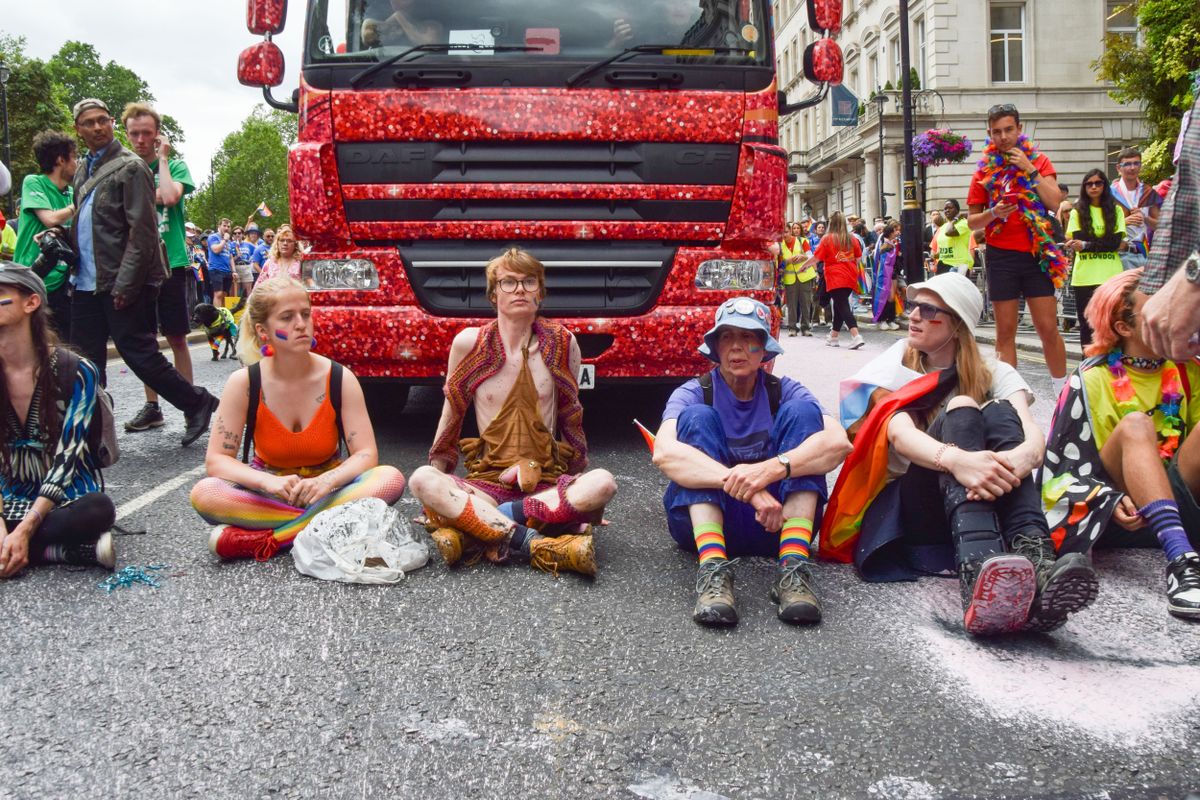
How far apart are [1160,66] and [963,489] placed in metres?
24.7

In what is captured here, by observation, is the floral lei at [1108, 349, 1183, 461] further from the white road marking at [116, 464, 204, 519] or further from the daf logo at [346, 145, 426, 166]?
the white road marking at [116, 464, 204, 519]

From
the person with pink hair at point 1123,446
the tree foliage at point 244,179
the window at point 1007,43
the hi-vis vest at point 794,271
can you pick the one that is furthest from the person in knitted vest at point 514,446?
the tree foliage at point 244,179

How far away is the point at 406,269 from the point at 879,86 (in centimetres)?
4117

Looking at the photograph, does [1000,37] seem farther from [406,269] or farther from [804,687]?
[804,687]

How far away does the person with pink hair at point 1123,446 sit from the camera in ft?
12.9

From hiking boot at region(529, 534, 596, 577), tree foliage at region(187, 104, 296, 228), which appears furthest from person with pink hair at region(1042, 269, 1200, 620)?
tree foliage at region(187, 104, 296, 228)

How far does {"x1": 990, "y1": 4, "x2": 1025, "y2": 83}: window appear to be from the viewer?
39.2 m

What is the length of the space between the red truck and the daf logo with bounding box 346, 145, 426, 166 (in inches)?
0.4

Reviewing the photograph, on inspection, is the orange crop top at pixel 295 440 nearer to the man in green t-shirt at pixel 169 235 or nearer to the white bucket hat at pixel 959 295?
the white bucket hat at pixel 959 295

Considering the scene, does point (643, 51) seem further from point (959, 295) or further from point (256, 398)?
point (256, 398)

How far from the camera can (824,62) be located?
6812 millimetres

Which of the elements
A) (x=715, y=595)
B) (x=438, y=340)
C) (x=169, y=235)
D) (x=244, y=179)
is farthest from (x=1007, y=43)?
(x=244, y=179)

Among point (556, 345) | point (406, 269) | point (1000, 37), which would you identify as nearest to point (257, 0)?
point (406, 269)

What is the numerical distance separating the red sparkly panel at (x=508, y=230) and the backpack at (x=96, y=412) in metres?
1.93
